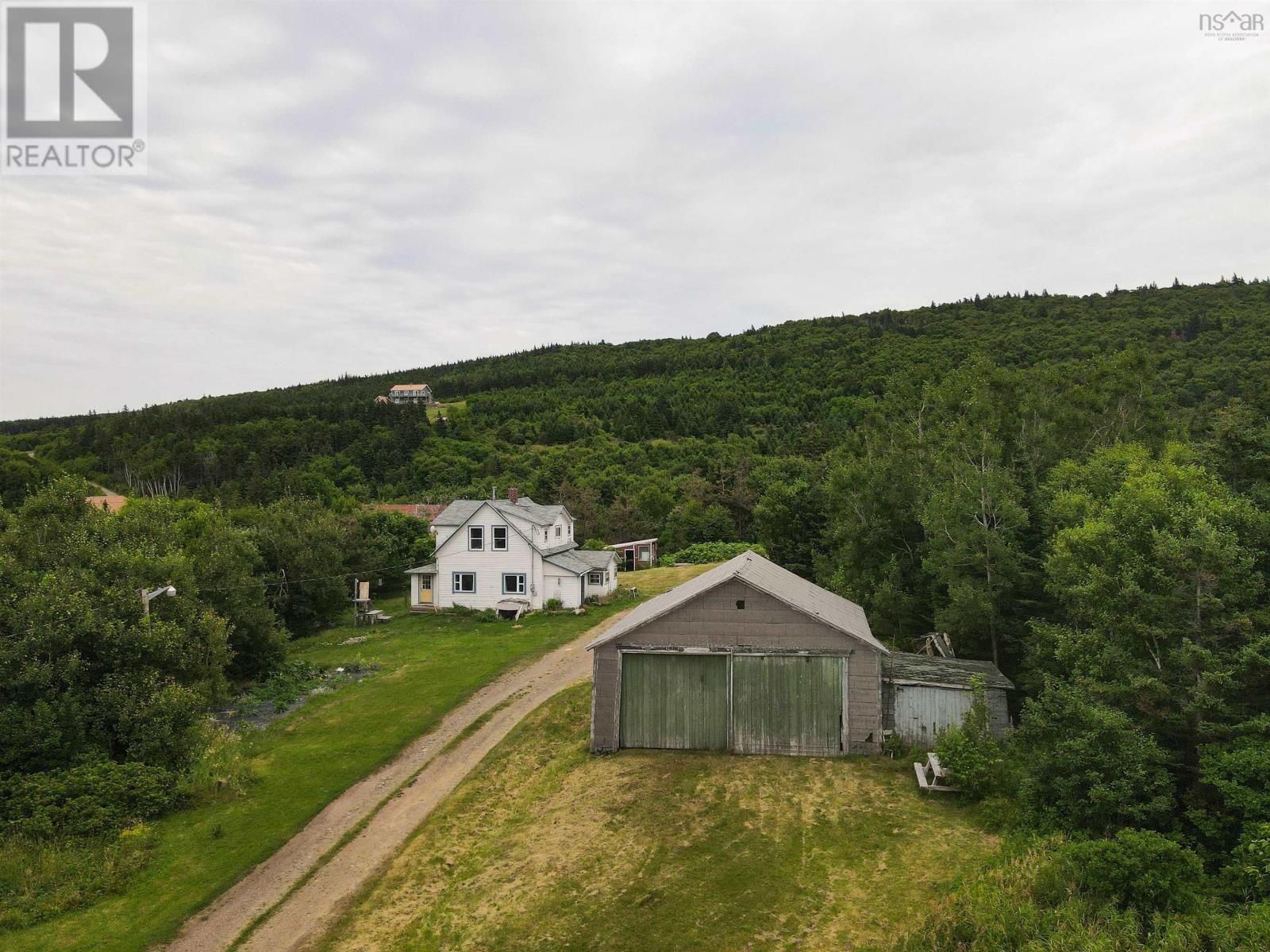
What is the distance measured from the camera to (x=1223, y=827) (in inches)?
487

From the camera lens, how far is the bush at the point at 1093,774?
Result: 1295 cm

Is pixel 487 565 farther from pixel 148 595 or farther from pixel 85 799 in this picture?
pixel 85 799

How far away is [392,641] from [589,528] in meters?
31.3

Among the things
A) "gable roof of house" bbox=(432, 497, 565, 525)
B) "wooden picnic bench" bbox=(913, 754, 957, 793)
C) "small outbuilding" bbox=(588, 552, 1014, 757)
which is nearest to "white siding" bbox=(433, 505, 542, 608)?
"gable roof of house" bbox=(432, 497, 565, 525)

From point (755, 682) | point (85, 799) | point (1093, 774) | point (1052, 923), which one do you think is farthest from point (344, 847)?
point (1093, 774)

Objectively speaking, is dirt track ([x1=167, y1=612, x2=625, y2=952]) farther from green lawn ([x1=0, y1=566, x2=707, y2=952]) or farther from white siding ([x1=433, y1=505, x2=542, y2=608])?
white siding ([x1=433, y1=505, x2=542, y2=608])

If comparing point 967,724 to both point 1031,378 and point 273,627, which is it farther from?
point 273,627

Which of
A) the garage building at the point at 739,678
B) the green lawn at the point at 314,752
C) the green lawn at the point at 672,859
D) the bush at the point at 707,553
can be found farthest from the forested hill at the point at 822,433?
the green lawn at the point at 314,752

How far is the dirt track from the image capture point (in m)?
12.4

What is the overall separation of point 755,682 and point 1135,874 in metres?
9.53

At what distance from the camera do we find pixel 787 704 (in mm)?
18984

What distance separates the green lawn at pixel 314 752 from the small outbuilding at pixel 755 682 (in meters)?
7.56

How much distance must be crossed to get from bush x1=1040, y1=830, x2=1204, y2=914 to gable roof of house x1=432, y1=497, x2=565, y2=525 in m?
30.8

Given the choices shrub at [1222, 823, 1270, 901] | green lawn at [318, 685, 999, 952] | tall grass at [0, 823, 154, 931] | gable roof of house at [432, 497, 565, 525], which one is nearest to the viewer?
shrub at [1222, 823, 1270, 901]
